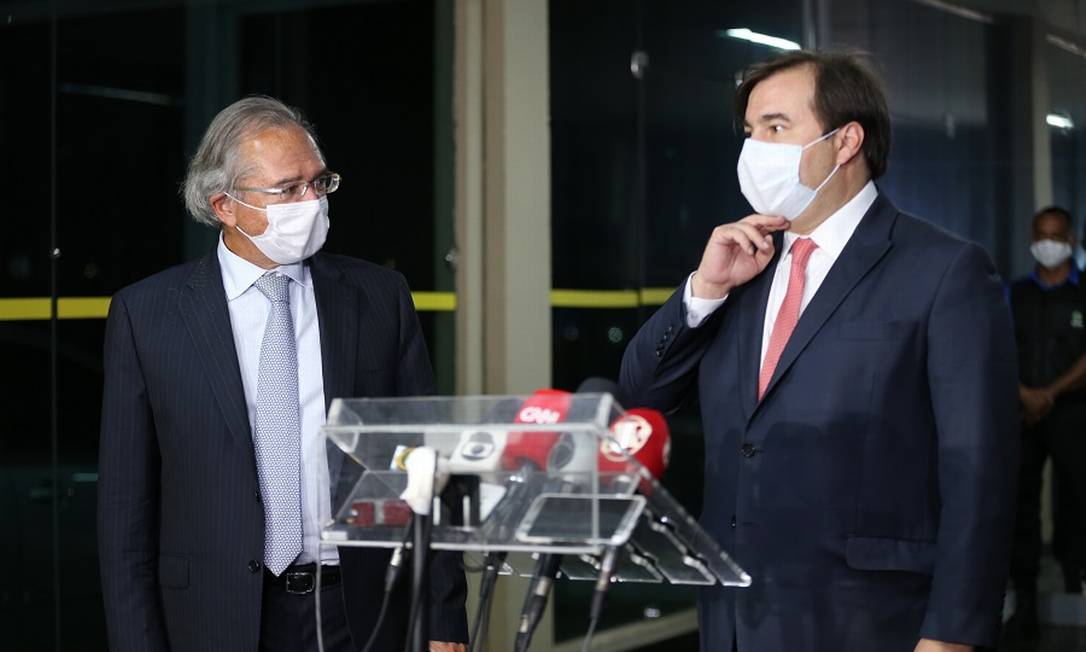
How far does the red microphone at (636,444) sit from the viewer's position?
6.14 feet

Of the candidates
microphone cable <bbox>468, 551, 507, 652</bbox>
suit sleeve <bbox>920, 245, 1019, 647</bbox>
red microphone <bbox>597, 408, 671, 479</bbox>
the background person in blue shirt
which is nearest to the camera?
red microphone <bbox>597, 408, 671, 479</bbox>

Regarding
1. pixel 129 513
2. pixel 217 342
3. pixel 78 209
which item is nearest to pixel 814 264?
pixel 217 342

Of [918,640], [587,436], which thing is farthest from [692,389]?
[587,436]

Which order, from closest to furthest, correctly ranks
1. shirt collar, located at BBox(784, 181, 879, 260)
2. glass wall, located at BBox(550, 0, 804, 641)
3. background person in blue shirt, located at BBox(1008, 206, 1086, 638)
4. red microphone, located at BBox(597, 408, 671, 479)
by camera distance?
red microphone, located at BBox(597, 408, 671, 479), shirt collar, located at BBox(784, 181, 879, 260), background person in blue shirt, located at BBox(1008, 206, 1086, 638), glass wall, located at BBox(550, 0, 804, 641)

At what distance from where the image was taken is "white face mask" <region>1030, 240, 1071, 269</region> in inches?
206

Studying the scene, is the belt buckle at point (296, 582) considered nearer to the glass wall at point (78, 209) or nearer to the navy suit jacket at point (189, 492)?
the navy suit jacket at point (189, 492)

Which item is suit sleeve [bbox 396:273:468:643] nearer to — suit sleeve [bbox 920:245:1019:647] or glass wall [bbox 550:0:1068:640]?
suit sleeve [bbox 920:245:1019:647]

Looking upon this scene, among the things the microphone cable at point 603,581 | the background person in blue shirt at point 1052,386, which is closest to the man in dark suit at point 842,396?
the microphone cable at point 603,581

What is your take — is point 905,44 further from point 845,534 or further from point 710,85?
point 845,534

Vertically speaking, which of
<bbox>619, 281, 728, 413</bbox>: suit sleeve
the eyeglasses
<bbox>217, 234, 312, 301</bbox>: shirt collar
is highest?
the eyeglasses

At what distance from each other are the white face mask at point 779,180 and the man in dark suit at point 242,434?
0.83m

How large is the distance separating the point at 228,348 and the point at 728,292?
97 cm

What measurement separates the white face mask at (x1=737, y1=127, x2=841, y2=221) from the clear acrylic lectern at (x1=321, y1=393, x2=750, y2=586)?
96 centimetres

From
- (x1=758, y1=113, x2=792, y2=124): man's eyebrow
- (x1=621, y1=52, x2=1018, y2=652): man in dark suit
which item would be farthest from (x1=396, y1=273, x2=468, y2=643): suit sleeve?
(x1=758, y1=113, x2=792, y2=124): man's eyebrow
